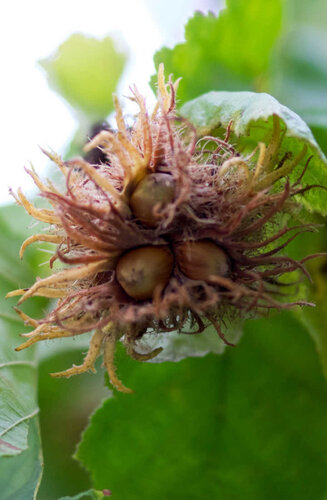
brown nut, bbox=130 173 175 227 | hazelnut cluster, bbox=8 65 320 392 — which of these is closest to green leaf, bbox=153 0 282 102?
hazelnut cluster, bbox=8 65 320 392

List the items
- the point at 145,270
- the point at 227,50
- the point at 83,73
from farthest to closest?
the point at 83,73
the point at 227,50
the point at 145,270

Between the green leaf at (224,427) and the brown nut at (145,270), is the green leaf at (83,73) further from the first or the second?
the brown nut at (145,270)

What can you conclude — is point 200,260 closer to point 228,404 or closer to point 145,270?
point 145,270

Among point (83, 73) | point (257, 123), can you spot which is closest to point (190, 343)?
point (257, 123)

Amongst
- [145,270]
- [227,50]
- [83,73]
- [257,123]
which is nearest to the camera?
[145,270]

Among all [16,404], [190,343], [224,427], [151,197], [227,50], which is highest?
[151,197]

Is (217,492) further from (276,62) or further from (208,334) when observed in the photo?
(276,62)

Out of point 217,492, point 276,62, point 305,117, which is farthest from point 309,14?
point 217,492

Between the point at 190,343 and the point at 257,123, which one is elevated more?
the point at 257,123
